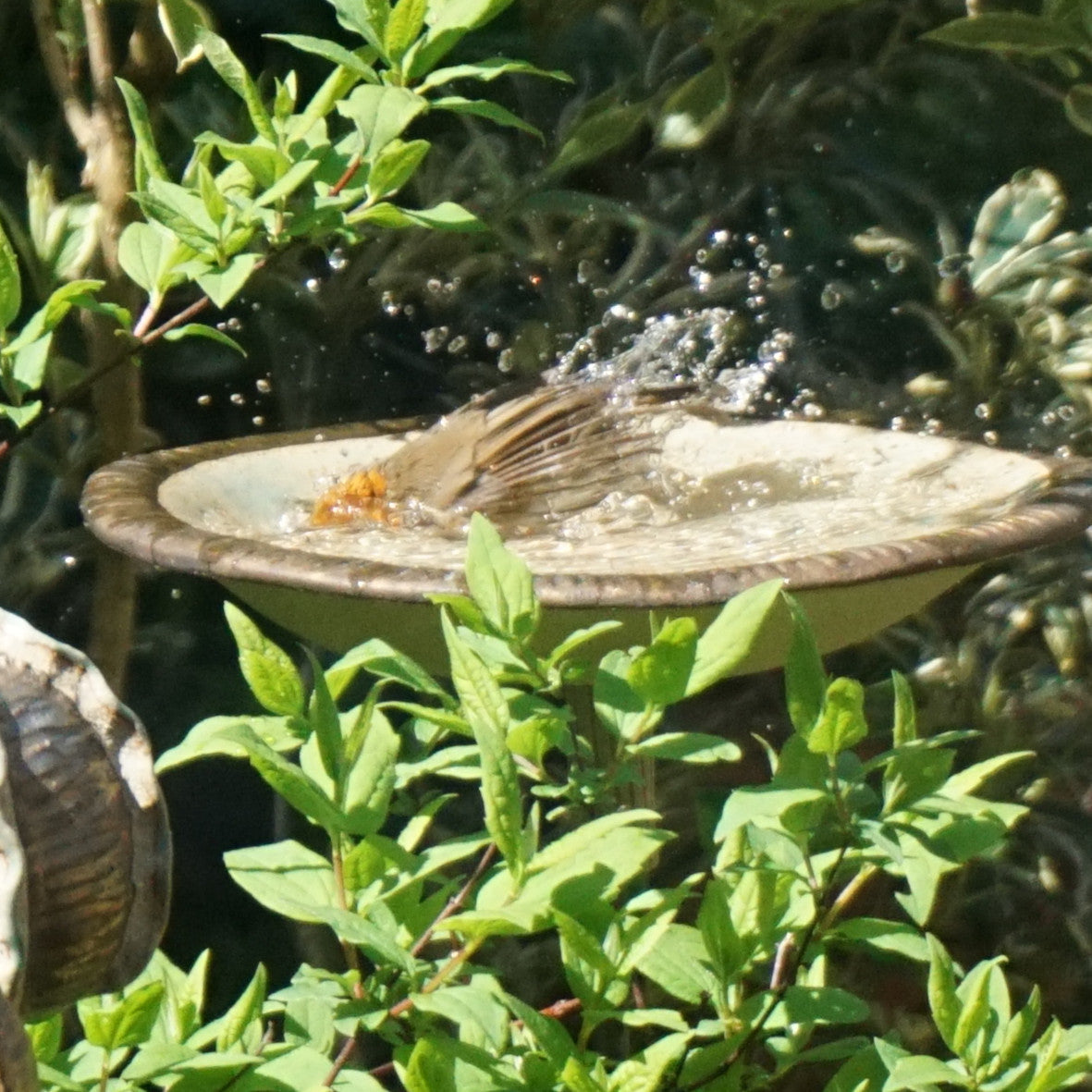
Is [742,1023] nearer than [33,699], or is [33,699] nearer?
[33,699]

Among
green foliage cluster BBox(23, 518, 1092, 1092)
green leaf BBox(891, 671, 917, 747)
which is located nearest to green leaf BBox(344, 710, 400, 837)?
green foliage cluster BBox(23, 518, 1092, 1092)

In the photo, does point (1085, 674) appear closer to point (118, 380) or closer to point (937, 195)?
point (937, 195)

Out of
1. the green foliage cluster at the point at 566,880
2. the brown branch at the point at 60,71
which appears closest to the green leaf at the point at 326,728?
the green foliage cluster at the point at 566,880

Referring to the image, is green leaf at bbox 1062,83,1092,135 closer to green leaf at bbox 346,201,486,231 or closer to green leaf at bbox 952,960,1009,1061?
green leaf at bbox 346,201,486,231

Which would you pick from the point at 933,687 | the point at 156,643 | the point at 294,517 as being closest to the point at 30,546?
the point at 156,643

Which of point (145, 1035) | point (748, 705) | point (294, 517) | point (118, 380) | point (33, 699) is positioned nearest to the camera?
point (33, 699)

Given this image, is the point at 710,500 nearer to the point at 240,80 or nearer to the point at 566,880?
the point at 240,80
